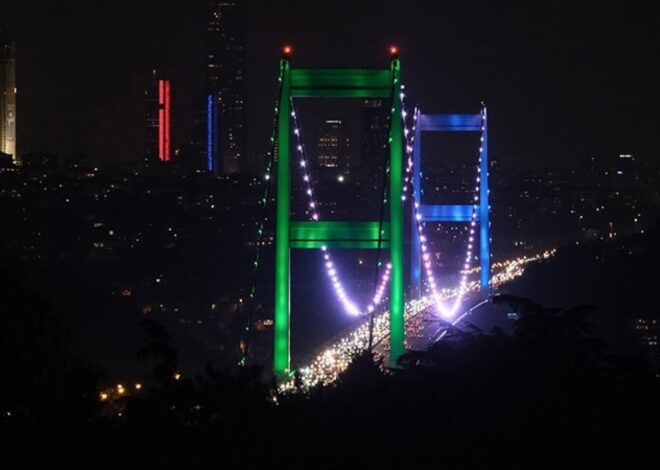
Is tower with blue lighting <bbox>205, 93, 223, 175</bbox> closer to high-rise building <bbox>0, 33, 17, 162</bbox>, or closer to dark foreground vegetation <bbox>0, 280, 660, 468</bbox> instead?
high-rise building <bbox>0, 33, 17, 162</bbox>

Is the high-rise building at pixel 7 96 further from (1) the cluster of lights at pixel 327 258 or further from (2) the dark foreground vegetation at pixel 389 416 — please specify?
(2) the dark foreground vegetation at pixel 389 416

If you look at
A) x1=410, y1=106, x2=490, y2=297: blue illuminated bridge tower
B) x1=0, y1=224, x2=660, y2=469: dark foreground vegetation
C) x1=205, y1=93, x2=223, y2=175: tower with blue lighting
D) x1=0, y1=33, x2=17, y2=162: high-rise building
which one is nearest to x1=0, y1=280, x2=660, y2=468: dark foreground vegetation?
x1=0, y1=224, x2=660, y2=469: dark foreground vegetation

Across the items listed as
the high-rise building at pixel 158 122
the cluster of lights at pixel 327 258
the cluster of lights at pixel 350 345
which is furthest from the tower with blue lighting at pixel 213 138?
the cluster of lights at pixel 327 258

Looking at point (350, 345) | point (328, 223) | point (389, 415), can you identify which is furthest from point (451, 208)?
point (389, 415)

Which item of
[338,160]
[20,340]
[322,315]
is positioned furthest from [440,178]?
[20,340]

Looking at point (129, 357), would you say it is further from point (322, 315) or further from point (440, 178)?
point (440, 178)

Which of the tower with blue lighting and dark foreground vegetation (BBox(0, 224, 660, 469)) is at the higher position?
the tower with blue lighting

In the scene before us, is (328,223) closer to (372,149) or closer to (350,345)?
(350,345)
